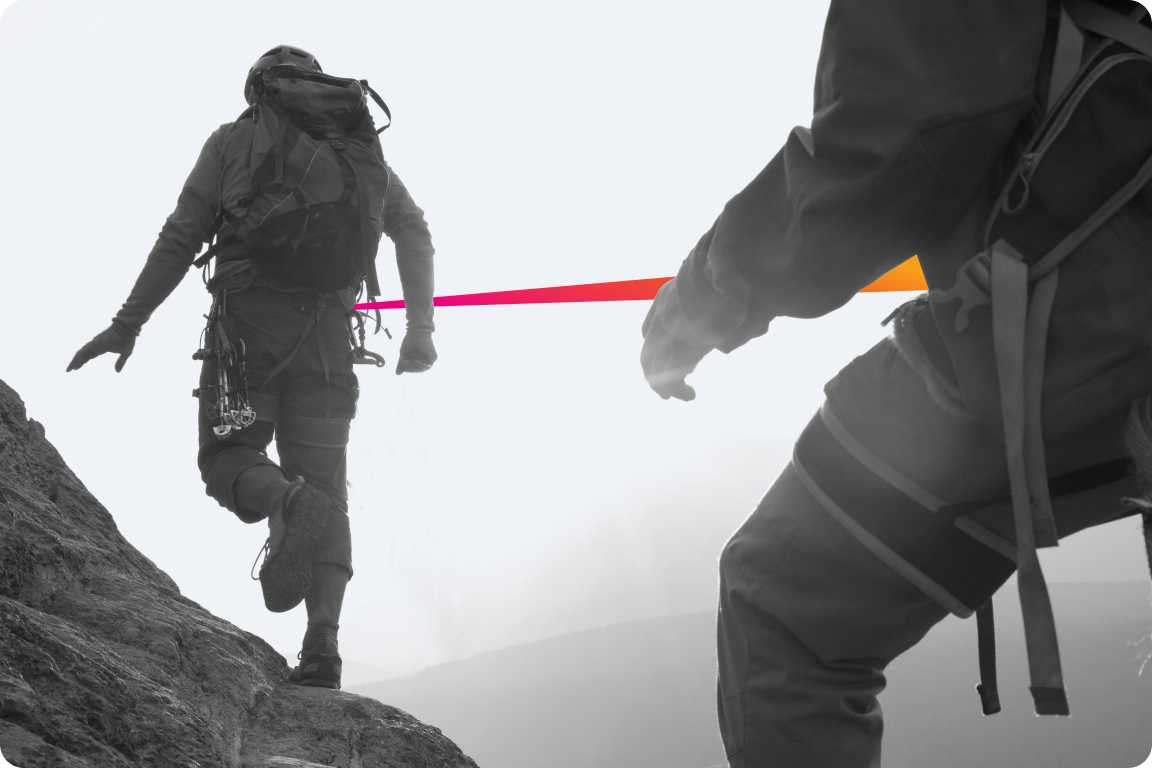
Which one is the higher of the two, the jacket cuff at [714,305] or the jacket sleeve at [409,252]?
the jacket sleeve at [409,252]

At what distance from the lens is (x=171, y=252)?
3924 millimetres

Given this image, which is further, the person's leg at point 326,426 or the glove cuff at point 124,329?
the glove cuff at point 124,329

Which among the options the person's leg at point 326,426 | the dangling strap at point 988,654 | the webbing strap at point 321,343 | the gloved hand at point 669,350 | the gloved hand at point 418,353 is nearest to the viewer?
the dangling strap at point 988,654

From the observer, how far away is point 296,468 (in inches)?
148

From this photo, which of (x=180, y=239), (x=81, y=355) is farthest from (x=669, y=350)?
(x=81, y=355)

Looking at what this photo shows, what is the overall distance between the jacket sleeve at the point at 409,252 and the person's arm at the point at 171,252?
87 cm

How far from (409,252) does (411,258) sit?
33 millimetres

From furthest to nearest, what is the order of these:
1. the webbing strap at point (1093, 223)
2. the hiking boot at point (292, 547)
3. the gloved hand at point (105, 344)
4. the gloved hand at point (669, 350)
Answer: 1. the gloved hand at point (105, 344)
2. the hiking boot at point (292, 547)
3. the gloved hand at point (669, 350)
4. the webbing strap at point (1093, 223)

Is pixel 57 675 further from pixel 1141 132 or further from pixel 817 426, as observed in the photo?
pixel 1141 132

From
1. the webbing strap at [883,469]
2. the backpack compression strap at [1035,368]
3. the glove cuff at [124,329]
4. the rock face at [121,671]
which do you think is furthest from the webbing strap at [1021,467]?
the glove cuff at [124,329]

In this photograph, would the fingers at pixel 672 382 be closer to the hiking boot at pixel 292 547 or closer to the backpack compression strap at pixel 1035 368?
the backpack compression strap at pixel 1035 368

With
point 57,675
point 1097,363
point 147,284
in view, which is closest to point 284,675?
point 57,675

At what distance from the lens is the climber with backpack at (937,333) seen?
3.97ft

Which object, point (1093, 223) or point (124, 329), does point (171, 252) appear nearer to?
point (124, 329)
